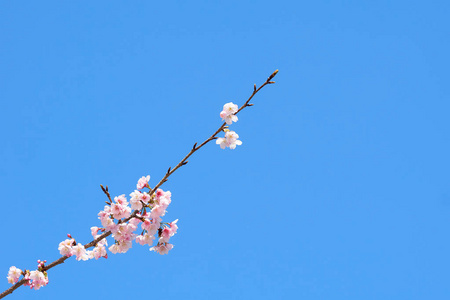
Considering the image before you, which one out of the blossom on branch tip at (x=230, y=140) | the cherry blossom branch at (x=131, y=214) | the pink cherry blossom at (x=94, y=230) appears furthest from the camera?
the blossom on branch tip at (x=230, y=140)

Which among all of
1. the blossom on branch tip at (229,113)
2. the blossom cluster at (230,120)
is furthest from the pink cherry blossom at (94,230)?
the blossom on branch tip at (229,113)

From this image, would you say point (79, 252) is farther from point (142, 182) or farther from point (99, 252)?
point (142, 182)

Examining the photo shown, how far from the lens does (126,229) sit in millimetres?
4746

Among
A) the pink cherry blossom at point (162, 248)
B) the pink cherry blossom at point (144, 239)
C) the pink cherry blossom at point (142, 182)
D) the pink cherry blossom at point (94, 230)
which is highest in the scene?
the pink cherry blossom at point (142, 182)

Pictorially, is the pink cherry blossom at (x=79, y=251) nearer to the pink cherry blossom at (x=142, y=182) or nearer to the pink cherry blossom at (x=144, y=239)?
the pink cherry blossom at (x=144, y=239)

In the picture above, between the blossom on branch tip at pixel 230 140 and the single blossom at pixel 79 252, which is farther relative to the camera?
the blossom on branch tip at pixel 230 140

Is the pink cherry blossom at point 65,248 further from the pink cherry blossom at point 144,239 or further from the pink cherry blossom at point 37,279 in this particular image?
the pink cherry blossom at point 144,239

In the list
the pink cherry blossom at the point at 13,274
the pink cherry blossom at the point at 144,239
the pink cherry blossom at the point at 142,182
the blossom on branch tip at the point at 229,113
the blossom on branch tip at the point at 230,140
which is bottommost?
the pink cherry blossom at the point at 144,239

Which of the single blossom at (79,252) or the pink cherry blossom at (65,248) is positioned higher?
the pink cherry blossom at (65,248)

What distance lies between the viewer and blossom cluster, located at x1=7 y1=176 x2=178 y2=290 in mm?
4516

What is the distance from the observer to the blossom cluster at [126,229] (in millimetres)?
4516

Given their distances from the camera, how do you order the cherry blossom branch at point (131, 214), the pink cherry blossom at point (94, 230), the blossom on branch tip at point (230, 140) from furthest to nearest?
the blossom on branch tip at point (230, 140), the pink cherry blossom at point (94, 230), the cherry blossom branch at point (131, 214)

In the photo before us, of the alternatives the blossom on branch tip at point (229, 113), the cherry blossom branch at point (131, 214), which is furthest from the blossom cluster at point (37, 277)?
the blossom on branch tip at point (229, 113)

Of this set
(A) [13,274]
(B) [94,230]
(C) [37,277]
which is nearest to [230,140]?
(B) [94,230]
